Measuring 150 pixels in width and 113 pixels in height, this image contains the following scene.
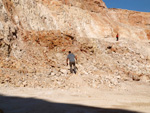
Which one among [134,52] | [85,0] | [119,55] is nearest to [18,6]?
[119,55]

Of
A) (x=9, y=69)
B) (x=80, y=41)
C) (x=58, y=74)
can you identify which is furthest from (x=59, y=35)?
(x=9, y=69)

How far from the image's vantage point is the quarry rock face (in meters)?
7.20

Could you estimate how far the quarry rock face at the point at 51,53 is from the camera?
720 centimetres

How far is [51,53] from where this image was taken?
33.8ft

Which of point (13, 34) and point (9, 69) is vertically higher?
point (13, 34)

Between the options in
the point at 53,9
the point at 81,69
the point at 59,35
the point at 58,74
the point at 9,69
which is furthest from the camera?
the point at 53,9

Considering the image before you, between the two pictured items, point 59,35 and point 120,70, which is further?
point 59,35

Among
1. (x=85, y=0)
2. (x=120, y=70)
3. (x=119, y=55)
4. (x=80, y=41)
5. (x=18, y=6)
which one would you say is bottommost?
(x=120, y=70)

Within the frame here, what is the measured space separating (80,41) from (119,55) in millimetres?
3348

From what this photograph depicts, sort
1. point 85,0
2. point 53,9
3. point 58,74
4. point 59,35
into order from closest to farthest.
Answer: point 58,74, point 59,35, point 53,9, point 85,0

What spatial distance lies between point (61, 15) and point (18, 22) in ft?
22.2

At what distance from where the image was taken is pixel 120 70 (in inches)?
406

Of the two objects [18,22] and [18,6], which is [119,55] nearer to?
[18,22]

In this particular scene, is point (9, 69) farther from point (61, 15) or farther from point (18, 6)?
point (61, 15)
